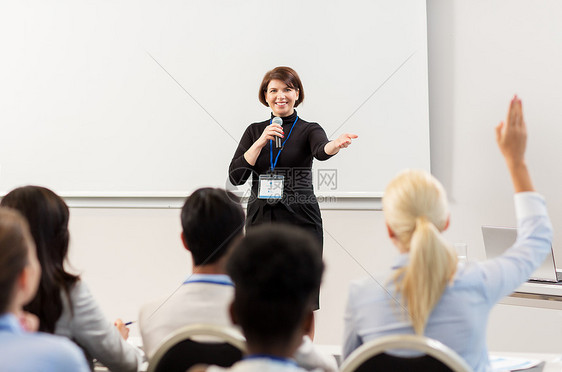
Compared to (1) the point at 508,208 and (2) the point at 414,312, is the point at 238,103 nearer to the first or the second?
(1) the point at 508,208

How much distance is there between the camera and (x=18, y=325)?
1090 millimetres

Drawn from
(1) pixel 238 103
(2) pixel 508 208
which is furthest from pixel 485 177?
(1) pixel 238 103

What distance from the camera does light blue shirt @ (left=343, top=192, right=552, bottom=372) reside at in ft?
4.37

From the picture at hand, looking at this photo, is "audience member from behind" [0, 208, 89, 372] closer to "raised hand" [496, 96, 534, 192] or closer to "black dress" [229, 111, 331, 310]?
"raised hand" [496, 96, 534, 192]

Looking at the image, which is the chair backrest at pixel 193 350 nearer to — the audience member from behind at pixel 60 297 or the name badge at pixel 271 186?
the audience member from behind at pixel 60 297

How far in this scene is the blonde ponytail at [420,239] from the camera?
1316 mm

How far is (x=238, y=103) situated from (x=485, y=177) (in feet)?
5.41

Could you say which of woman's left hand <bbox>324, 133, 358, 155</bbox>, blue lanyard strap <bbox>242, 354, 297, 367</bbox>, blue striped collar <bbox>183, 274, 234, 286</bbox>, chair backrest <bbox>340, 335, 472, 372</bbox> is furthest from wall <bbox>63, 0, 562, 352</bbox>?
blue lanyard strap <bbox>242, 354, 297, 367</bbox>

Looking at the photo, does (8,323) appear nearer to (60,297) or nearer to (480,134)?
(60,297)

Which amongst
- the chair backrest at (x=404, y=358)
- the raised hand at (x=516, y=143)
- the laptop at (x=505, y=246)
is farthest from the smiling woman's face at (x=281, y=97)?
the chair backrest at (x=404, y=358)

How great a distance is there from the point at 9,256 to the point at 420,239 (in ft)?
2.81

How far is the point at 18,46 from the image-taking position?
13.9ft

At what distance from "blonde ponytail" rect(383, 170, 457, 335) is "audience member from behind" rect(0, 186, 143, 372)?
79 centimetres

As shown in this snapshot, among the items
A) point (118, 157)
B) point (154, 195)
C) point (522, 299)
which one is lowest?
point (522, 299)
